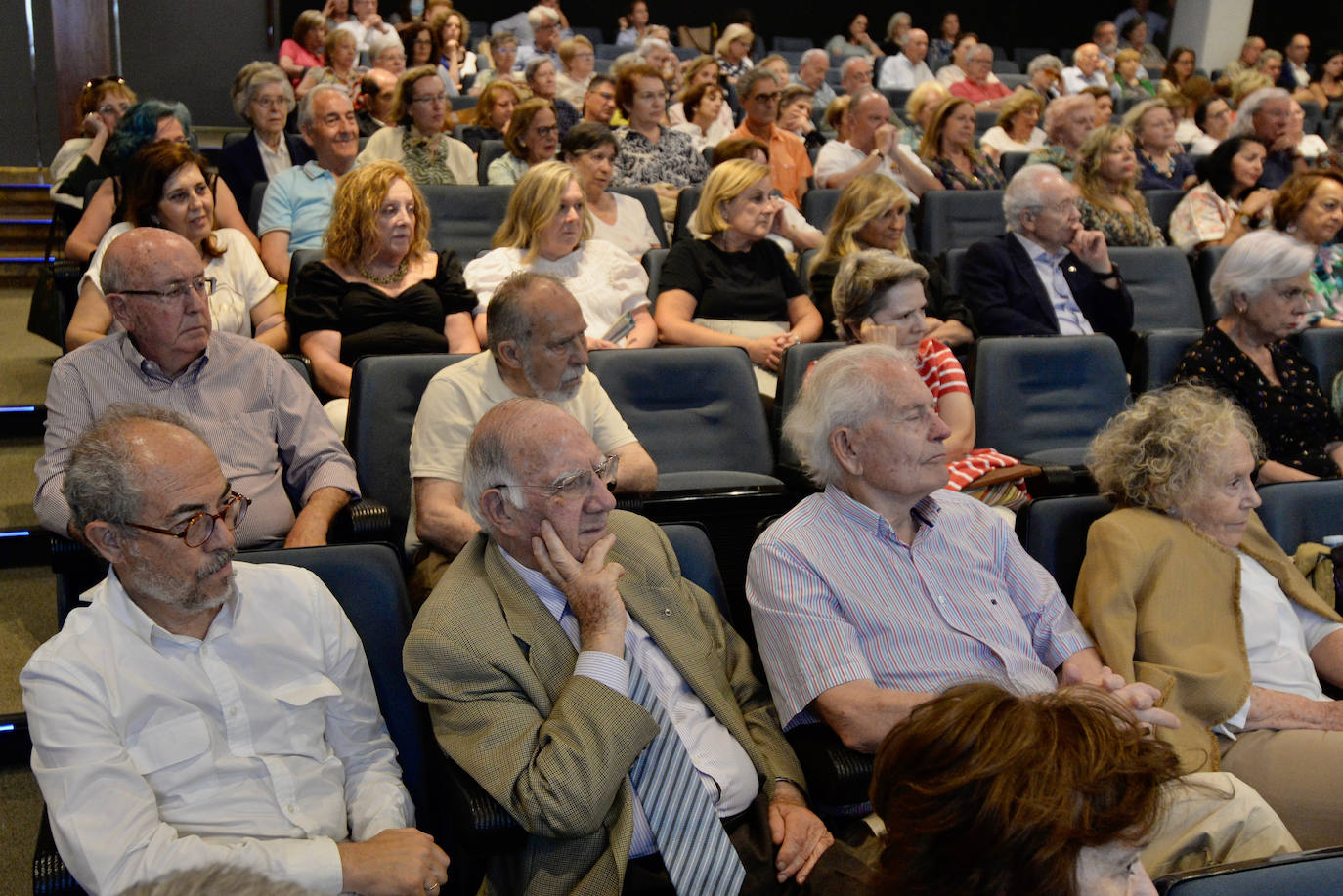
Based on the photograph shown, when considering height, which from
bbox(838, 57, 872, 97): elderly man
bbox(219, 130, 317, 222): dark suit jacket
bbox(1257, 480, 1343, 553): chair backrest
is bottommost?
bbox(1257, 480, 1343, 553): chair backrest

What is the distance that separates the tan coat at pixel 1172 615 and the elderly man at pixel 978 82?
714cm

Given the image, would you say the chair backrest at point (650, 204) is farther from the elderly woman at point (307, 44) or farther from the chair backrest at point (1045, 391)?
the elderly woman at point (307, 44)

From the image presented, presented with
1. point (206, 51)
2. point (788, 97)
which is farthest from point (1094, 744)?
point (206, 51)

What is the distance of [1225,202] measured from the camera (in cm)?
520

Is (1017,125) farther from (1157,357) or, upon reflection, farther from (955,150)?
(1157,357)

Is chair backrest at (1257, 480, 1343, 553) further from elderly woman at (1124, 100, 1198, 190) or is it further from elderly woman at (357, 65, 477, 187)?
elderly woman at (1124, 100, 1198, 190)

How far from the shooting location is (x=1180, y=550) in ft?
6.69

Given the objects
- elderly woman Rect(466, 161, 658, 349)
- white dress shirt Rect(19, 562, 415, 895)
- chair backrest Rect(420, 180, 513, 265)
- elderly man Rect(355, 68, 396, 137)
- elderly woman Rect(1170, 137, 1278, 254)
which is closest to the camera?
white dress shirt Rect(19, 562, 415, 895)

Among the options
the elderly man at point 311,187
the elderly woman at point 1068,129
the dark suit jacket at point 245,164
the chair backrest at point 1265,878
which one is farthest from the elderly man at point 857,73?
the chair backrest at point 1265,878

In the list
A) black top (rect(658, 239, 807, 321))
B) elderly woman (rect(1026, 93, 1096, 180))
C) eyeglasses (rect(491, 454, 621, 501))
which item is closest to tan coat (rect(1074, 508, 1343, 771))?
eyeglasses (rect(491, 454, 621, 501))

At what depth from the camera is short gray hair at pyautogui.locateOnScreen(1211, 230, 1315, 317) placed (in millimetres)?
2988

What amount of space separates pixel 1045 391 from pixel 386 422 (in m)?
1.74

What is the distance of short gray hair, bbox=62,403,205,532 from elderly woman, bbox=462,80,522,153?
4164 mm

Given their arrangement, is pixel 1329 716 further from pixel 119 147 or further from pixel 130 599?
pixel 119 147
